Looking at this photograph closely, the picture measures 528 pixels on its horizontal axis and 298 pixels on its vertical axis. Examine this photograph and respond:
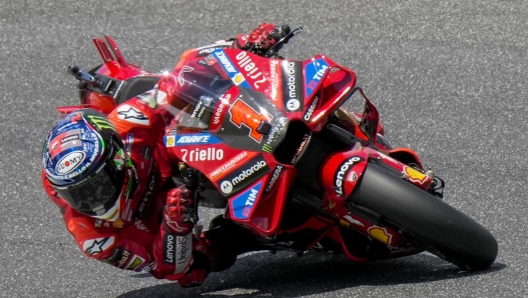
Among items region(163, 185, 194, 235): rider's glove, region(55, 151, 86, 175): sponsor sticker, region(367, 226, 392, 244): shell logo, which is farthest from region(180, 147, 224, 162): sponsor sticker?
region(367, 226, 392, 244): shell logo

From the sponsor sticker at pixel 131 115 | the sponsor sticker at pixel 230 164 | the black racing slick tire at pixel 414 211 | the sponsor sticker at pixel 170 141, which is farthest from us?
the sponsor sticker at pixel 131 115

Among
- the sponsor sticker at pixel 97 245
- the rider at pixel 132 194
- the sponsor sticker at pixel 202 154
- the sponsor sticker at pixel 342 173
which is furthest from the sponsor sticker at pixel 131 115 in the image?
the sponsor sticker at pixel 342 173

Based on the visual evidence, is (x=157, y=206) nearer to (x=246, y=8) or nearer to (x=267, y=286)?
(x=267, y=286)

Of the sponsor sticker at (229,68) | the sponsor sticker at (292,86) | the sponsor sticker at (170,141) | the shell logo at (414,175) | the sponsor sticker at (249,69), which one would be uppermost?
the sponsor sticker at (292,86)

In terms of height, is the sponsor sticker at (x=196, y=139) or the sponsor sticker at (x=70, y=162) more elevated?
the sponsor sticker at (x=196, y=139)

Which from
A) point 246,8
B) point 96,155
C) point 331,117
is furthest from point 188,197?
point 246,8

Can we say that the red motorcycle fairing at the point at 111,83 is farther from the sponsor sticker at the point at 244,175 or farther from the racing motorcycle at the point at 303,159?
the sponsor sticker at the point at 244,175

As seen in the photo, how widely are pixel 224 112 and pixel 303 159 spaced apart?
393 millimetres

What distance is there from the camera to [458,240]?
4.23m

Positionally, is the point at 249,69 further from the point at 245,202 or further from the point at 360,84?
the point at 360,84

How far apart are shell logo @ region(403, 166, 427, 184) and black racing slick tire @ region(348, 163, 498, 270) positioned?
0.27 feet

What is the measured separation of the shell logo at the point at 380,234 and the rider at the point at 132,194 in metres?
0.78

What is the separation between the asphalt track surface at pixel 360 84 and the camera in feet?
16.2

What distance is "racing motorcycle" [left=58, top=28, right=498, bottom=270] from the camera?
4176mm
